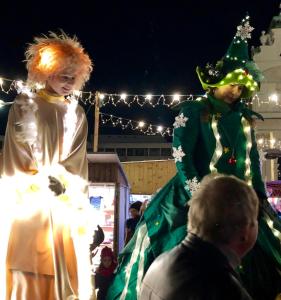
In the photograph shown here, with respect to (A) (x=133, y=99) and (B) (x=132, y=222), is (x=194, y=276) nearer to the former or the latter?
(B) (x=132, y=222)

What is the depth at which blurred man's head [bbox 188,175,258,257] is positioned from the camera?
5.71 feet

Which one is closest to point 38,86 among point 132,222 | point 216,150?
point 216,150

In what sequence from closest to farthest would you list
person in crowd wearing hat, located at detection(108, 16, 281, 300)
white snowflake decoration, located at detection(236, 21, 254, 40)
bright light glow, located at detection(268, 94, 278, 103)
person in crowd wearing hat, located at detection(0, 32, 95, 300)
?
1. person in crowd wearing hat, located at detection(0, 32, 95, 300)
2. person in crowd wearing hat, located at detection(108, 16, 281, 300)
3. white snowflake decoration, located at detection(236, 21, 254, 40)
4. bright light glow, located at detection(268, 94, 278, 103)

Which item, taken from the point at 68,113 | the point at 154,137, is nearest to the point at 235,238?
the point at 68,113

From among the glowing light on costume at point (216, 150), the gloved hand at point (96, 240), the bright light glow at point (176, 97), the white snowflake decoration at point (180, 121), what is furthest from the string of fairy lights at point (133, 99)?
the gloved hand at point (96, 240)

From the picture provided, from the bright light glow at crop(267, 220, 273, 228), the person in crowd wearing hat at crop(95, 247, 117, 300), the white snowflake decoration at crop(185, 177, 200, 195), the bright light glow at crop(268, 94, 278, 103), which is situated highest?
the bright light glow at crop(268, 94, 278, 103)

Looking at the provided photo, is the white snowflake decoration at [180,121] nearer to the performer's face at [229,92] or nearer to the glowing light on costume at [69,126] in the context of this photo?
the performer's face at [229,92]

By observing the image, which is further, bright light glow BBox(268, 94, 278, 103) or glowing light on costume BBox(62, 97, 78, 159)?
bright light glow BBox(268, 94, 278, 103)

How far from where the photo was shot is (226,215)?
1.73 m

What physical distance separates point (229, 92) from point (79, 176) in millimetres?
1552

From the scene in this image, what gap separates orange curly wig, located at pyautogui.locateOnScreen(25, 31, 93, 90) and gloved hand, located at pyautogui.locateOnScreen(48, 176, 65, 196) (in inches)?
34.6

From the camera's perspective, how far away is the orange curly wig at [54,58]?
3543mm

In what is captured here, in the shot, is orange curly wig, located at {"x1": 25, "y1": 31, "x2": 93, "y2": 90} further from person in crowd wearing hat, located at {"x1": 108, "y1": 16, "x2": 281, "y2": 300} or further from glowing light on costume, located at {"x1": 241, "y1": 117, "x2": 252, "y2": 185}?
glowing light on costume, located at {"x1": 241, "y1": 117, "x2": 252, "y2": 185}

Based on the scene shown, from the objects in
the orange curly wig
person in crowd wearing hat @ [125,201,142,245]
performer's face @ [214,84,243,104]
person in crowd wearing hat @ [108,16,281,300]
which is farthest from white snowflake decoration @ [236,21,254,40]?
person in crowd wearing hat @ [125,201,142,245]
